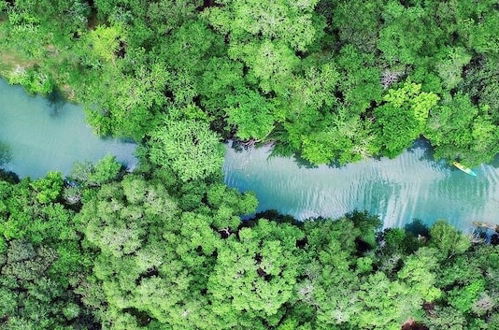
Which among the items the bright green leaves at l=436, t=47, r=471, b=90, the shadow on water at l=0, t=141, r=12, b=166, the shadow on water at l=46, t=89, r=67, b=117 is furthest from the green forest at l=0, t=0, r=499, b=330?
the shadow on water at l=0, t=141, r=12, b=166

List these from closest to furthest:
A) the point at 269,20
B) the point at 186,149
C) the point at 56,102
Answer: the point at 269,20 < the point at 186,149 < the point at 56,102

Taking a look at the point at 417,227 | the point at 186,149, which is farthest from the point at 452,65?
the point at 186,149

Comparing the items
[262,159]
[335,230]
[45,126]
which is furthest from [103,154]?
[335,230]

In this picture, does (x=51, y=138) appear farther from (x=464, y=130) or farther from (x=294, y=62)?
(x=464, y=130)

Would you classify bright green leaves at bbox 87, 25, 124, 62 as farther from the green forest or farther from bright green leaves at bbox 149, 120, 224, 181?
bright green leaves at bbox 149, 120, 224, 181

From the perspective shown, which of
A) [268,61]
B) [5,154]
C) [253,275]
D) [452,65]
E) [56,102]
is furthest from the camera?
[56,102]

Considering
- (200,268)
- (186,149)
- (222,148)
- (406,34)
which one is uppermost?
(406,34)

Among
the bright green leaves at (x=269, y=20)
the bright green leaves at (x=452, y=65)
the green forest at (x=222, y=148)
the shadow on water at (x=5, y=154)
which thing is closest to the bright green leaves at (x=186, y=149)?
the green forest at (x=222, y=148)
